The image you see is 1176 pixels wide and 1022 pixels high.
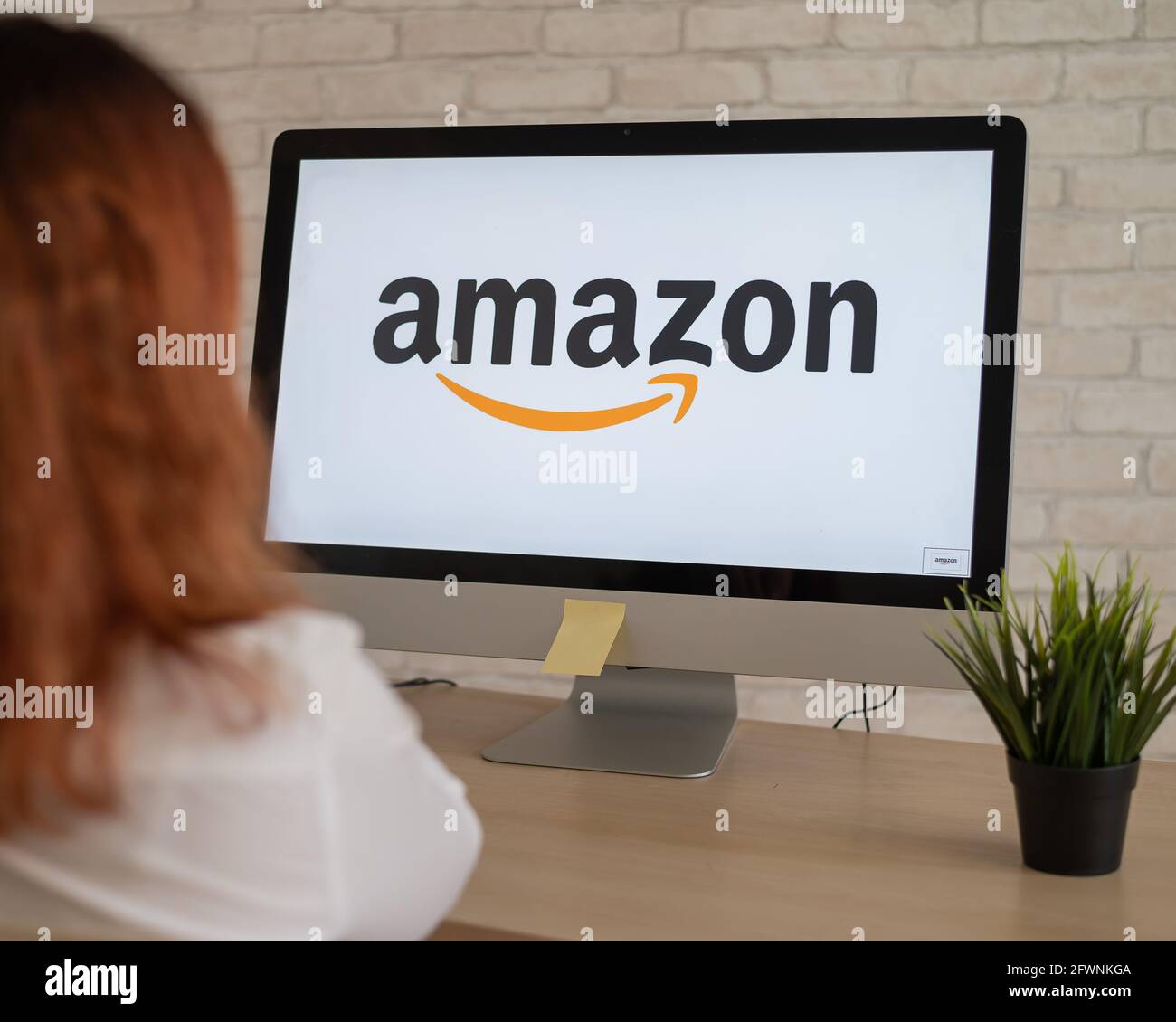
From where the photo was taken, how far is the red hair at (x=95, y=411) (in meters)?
0.43

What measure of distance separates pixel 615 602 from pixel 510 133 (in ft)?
1.41

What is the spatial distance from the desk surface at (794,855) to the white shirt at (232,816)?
0.17 metres

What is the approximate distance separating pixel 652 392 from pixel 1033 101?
1.00 metres

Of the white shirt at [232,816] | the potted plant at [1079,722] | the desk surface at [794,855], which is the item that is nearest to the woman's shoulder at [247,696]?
the white shirt at [232,816]

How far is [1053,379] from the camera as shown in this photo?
1.57 m

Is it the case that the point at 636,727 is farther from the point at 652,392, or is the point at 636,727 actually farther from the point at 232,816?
the point at 232,816

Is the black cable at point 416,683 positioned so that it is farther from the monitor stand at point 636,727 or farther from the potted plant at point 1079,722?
the potted plant at point 1079,722

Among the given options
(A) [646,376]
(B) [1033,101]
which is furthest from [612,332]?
(B) [1033,101]

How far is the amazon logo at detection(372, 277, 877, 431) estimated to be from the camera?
90 centimetres

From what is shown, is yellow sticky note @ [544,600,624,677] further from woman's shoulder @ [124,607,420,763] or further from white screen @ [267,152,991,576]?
woman's shoulder @ [124,607,420,763]

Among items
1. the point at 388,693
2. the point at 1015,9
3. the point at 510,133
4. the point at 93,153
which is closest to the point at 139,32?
the point at 510,133

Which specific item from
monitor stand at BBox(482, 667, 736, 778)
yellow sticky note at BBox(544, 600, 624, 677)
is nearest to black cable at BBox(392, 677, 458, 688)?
monitor stand at BBox(482, 667, 736, 778)

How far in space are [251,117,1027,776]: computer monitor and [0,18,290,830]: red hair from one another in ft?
1.52

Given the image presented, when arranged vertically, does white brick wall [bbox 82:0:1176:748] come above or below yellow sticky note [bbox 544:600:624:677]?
above
